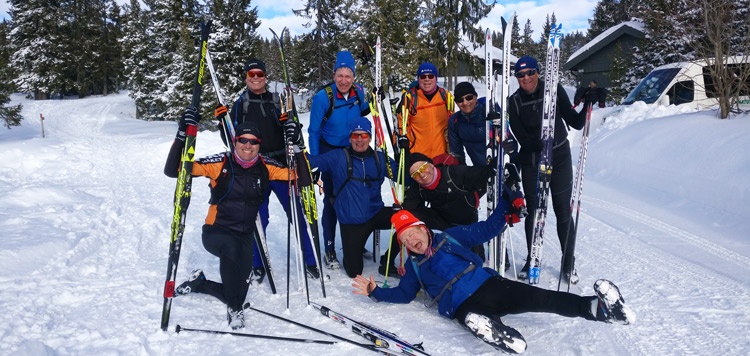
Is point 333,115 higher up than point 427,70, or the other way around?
point 427,70

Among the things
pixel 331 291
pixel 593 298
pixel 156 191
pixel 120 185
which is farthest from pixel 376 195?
pixel 120 185

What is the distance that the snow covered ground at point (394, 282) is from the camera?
3.15 meters

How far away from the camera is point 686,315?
11.2ft

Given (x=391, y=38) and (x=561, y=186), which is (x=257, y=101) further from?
(x=391, y=38)

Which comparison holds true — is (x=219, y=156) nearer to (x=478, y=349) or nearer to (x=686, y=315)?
(x=478, y=349)

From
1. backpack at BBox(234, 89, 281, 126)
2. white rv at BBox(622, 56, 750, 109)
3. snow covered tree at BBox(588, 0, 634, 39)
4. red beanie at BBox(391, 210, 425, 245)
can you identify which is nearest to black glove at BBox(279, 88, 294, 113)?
backpack at BBox(234, 89, 281, 126)

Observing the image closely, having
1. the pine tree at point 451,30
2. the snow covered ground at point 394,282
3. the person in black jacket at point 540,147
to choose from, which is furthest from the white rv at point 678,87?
the pine tree at point 451,30

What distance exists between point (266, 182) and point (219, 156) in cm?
46

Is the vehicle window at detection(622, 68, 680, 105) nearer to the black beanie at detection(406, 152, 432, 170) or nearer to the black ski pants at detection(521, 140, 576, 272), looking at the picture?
the black ski pants at detection(521, 140, 576, 272)

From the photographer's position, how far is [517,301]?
3.17 m

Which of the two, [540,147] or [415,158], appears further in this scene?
[415,158]

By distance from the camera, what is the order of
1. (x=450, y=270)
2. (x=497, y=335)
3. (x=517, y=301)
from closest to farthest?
(x=497, y=335) < (x=517, y=301) < (x=450, y=270)

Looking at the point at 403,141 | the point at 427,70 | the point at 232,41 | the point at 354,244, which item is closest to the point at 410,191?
the point at 403,141

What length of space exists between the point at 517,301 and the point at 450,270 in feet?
1.76
